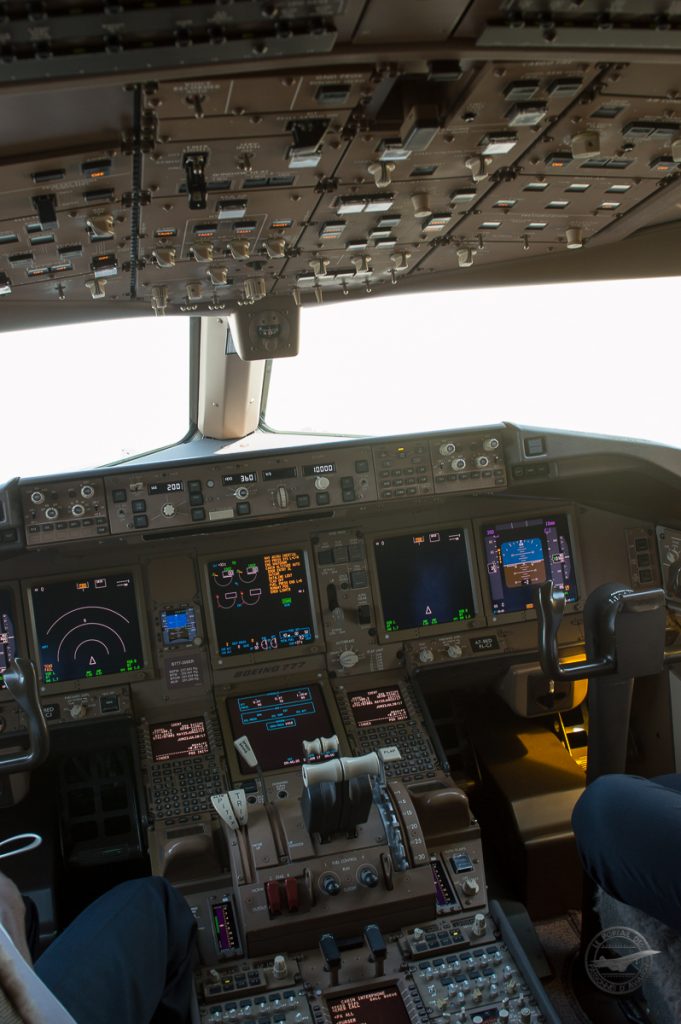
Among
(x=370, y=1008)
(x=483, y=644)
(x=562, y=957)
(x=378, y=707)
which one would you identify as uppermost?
(x=483, y=644)

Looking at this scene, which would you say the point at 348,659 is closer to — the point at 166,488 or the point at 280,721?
the point at 280,721

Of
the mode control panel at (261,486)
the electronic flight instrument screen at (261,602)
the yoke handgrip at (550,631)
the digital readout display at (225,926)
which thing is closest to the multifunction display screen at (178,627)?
the electronic flight instrument screen at (261,602)

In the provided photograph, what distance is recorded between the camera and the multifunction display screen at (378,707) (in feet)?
11.5

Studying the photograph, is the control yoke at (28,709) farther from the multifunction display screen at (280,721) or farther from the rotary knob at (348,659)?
the rotary knob at (348,659)

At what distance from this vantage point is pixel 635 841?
169 cm

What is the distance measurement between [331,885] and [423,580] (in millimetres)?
1340

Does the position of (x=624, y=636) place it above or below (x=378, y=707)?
above

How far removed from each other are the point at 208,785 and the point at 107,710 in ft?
1.54

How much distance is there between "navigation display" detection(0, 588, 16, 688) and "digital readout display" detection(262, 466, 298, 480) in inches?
40.4

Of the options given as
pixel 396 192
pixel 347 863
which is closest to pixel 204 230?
pixel 396 192

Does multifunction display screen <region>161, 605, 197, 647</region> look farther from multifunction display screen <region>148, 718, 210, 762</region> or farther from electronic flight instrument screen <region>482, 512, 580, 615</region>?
electronic flight instrument screen <region>482, 512, 580, 615</region>

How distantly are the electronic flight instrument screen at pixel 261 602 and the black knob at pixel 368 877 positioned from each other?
105 cm

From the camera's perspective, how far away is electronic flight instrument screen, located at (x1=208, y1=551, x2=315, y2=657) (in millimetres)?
3525

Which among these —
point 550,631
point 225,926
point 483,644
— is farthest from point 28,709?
point 483,644
